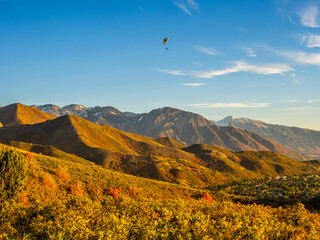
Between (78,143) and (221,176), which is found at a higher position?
(78,143)

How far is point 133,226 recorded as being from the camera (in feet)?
39.4

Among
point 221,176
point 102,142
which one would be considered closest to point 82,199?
point 221,176

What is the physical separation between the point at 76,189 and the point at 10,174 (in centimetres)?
963

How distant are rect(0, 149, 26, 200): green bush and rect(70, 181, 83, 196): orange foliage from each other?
754cm

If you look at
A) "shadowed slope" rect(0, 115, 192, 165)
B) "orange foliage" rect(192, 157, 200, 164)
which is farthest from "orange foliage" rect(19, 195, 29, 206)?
"orange foliage" rect(192, 157, 200, 164)

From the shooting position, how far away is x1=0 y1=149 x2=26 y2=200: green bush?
21.4 metres

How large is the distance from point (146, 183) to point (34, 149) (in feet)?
214

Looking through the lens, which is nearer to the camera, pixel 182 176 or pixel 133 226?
pixel 133 226

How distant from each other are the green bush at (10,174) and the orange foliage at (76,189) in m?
7.54

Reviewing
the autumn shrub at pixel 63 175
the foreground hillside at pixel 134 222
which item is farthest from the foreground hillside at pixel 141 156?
the foreground hillside at pixel 134 222

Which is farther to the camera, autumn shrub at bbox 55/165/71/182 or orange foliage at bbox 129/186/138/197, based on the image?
orange foliage at bbox 129/186/138/197

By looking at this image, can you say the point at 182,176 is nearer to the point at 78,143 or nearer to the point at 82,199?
the point at 78,143

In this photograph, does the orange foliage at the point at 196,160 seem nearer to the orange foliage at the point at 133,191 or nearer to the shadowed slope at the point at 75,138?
the shadowed slope at the point at 75,138

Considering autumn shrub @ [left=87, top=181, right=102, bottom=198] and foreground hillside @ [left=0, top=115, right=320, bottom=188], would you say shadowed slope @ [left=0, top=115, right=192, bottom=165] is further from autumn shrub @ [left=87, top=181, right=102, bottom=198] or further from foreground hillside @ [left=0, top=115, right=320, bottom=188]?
autumn shrub @ [left=87, top=181, right=102, bottom=198]
